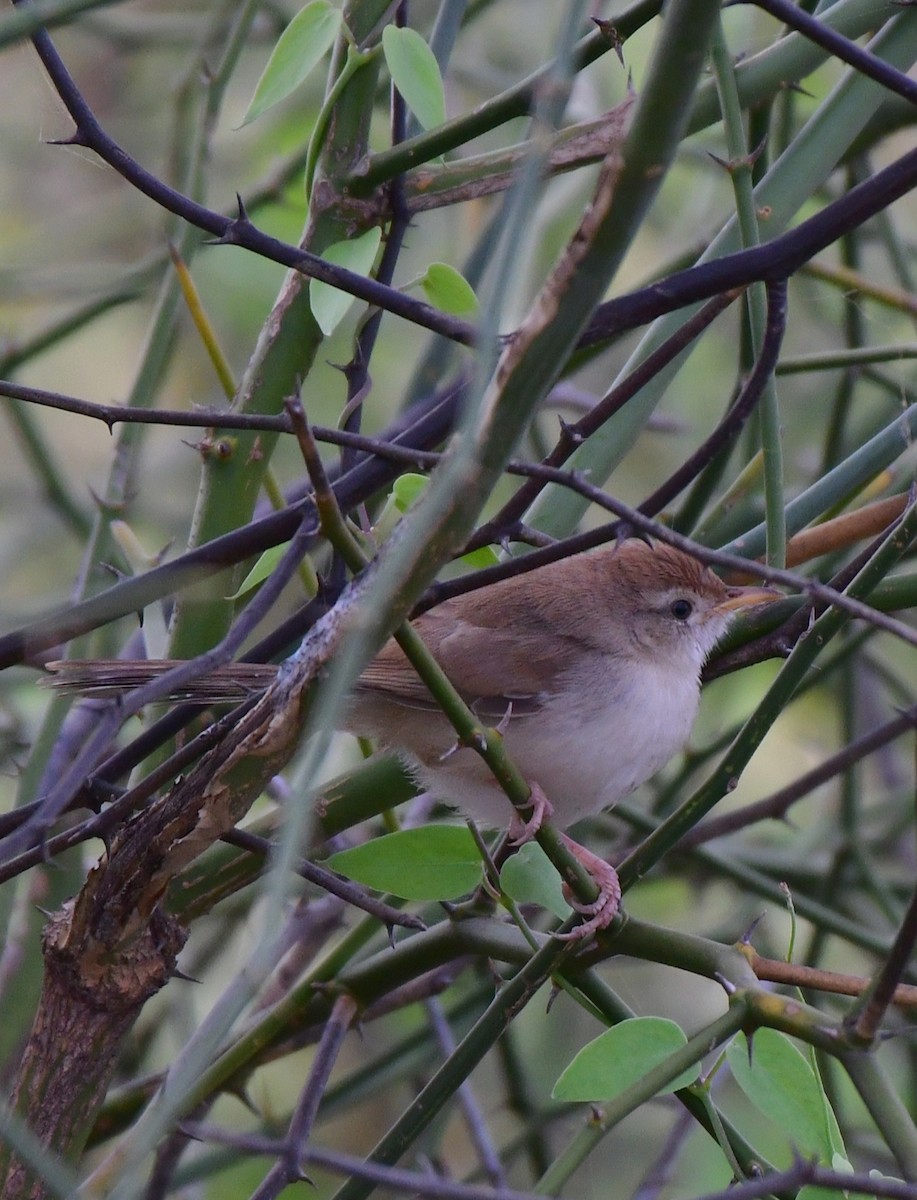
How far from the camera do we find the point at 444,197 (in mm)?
2391

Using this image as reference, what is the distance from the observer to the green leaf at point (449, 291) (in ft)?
6.42

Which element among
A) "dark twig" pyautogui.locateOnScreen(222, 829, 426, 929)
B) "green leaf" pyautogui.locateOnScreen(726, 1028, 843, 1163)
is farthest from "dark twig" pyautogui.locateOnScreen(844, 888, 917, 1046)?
"dark twig" pyautogui.locateOnScreen(222, 829, 426, 929)

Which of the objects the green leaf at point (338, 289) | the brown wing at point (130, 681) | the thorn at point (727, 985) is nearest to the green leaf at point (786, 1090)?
the thorn at point (727, 985)

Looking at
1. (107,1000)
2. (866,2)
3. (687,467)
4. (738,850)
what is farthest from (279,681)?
(738,850)

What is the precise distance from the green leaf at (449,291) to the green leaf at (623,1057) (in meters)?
1.02

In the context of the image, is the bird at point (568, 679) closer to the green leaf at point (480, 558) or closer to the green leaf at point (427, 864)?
the green leaf at point (480, 558)

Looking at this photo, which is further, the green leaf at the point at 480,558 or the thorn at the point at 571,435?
the green leaf at the point at 480,558

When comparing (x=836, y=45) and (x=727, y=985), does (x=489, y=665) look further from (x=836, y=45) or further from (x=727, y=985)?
(x=836, y=45)

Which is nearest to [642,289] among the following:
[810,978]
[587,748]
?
[810,978]

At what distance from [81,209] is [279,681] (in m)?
5.87

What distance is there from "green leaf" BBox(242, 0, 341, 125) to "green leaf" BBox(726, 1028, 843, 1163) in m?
1.55

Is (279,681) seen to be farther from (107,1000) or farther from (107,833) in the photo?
(107,1000)

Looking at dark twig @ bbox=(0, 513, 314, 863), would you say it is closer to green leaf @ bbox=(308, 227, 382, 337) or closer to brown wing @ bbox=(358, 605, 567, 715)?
green leaf @ bbox=(308, 227, 382, 337)

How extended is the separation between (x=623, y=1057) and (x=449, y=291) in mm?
1096
